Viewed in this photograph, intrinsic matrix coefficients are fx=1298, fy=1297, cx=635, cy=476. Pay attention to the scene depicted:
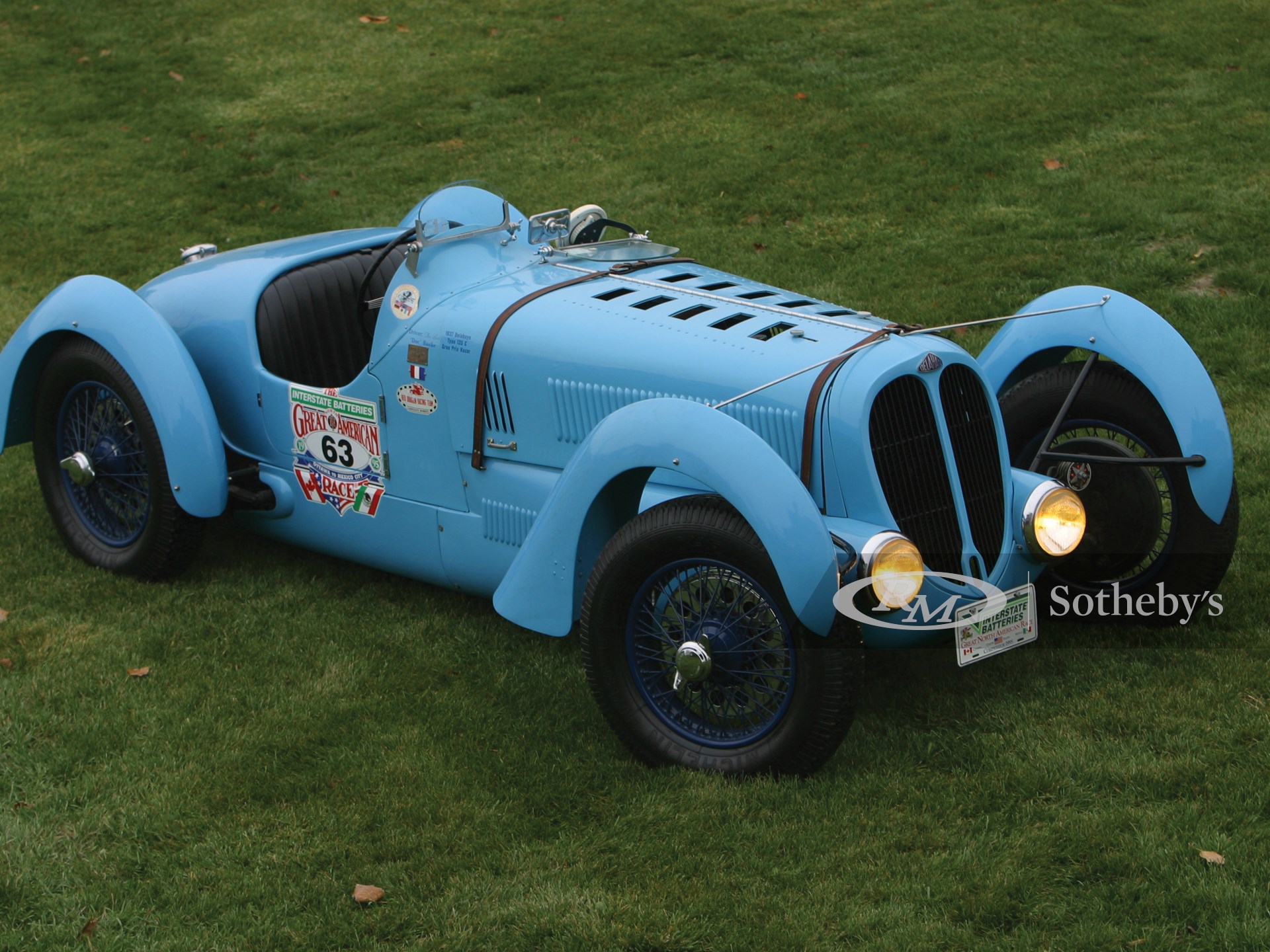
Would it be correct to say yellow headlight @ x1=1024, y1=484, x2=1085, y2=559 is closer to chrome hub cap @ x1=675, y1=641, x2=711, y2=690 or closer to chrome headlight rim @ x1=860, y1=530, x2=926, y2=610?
chrome headlight rim @ x1=860, y1=530, x2=926, y2=610

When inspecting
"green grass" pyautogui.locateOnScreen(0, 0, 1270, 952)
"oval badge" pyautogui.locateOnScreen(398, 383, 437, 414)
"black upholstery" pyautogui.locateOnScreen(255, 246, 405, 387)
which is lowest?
"green grass" pyautogui.locateOnScreen(0, 0, 1270, 952)

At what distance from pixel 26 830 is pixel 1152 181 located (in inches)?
321

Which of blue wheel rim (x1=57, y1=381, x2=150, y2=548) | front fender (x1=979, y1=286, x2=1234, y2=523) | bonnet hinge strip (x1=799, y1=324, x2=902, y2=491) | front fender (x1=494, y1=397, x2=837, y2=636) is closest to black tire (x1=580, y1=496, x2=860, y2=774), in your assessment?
front fender (x1=494, y1=397, x2=837, y2=636)

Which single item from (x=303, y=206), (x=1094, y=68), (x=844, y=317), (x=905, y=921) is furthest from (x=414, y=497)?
(x=1094, y=68)

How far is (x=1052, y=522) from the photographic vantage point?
14.5 feet

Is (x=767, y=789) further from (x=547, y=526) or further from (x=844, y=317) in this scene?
(x=844, y=317)

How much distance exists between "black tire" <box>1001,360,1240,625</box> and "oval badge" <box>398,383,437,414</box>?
232cm

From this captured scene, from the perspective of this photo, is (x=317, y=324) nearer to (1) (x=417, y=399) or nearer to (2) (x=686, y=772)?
(1) (x=417, y=399)

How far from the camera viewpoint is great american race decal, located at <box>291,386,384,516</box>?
5137 millimetres

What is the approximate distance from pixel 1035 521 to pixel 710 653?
1264mm

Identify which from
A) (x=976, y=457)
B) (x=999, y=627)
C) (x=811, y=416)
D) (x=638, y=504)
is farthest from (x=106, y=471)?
(x=999, y=627)

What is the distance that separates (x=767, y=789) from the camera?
153 inches

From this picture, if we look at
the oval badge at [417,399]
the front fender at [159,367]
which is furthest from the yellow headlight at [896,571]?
the front fender at [159,367]

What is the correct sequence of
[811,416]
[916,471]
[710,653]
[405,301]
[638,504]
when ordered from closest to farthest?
[710,653], [811,416], [916,471], [638,504], [405,301]
